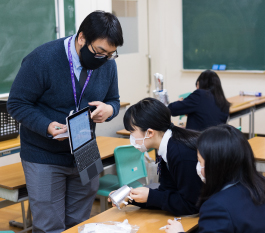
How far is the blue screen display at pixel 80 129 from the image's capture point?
1.78m

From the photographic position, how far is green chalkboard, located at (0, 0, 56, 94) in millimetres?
3869

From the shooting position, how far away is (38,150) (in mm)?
1929

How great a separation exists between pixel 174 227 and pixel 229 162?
0.36 metres

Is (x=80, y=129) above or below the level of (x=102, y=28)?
below

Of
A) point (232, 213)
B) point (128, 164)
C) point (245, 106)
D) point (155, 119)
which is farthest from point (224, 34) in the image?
point (232, 213)

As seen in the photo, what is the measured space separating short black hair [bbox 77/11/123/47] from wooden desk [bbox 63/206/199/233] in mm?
794

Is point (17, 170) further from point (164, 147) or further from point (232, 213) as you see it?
point (232, 213)

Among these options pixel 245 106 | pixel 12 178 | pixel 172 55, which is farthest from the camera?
pixel 172 55

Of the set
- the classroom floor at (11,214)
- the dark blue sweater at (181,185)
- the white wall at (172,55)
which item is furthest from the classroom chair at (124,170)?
the white wall at (172,55)

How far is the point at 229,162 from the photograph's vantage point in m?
1.31

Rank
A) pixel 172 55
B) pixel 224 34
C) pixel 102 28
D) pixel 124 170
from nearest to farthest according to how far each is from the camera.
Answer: pixel 102 28 < pixel 124 170 < pixel 224 34 < pixel 172 55

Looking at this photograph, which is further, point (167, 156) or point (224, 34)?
point (224, 34)

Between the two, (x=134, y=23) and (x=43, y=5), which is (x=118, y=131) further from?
(x=134, y=23)

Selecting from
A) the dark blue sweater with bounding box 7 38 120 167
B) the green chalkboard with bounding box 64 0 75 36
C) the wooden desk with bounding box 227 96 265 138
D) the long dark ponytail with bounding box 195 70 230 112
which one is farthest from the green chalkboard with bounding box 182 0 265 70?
the dark blue sweater with bounding box 7 38 120 167
